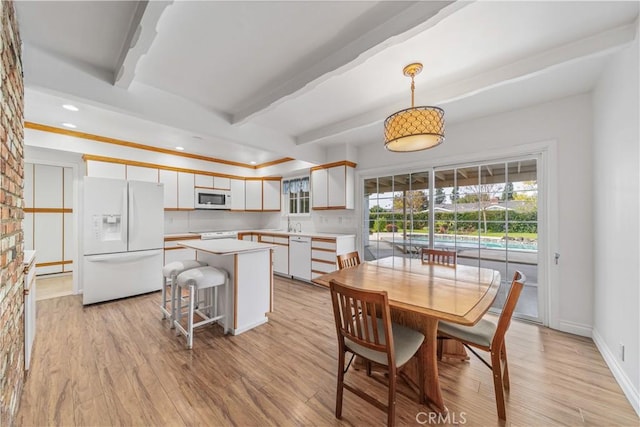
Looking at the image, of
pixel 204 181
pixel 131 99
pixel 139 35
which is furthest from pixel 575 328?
pixel 204 181

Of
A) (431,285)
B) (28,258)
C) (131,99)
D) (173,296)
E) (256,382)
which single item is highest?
(131,99)

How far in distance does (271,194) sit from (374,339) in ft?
15.3

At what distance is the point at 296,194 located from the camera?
5.54m

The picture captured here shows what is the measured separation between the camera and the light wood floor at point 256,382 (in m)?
1.52

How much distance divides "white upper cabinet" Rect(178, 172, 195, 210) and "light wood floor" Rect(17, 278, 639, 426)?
2422mm

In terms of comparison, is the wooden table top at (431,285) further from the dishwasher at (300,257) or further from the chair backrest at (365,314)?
the dishwasher at (300,257)

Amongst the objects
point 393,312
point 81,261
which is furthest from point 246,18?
point 81,261

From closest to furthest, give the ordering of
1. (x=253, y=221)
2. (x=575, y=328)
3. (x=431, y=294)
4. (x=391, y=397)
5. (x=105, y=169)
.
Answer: (x=391, y=397) → (x=431, y=294) → (x=575, y=328) → (x=105, y=169) → (x=253, y=221)

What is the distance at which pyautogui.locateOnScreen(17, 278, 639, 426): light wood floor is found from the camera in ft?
5.00

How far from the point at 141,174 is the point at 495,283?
502cm

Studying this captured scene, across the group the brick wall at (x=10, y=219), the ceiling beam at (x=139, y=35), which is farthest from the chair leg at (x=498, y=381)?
the ceiling beam at (x=139, y=35)

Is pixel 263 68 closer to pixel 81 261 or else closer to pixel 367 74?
pixel 367 74

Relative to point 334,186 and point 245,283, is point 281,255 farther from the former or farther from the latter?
point 245,283

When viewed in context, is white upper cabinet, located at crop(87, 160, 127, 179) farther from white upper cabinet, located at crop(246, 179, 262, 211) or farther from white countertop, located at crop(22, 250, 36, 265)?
white upper cabinet, located at crop(246, 179, 262, 211)
